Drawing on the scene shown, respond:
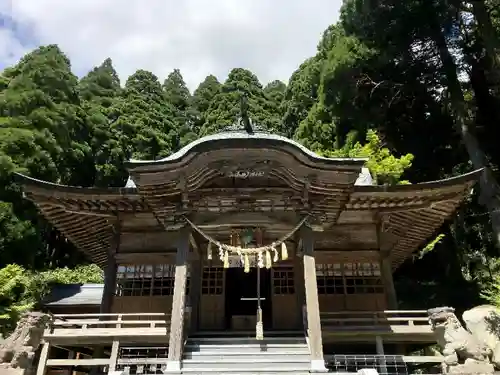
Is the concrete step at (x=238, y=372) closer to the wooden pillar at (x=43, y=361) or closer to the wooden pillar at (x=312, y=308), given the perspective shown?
the wooden pillar at (x=312, y=308)

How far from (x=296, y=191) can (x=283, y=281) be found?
360 cm

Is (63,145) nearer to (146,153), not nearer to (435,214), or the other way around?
(146,153)

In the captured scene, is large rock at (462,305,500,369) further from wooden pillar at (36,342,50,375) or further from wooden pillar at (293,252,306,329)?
wooden pillar at (36,342,50,375)

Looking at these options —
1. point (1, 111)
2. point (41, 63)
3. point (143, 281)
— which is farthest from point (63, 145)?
point (143, 281)

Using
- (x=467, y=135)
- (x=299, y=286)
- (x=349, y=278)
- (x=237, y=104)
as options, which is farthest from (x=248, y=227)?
(x=237, y=104)

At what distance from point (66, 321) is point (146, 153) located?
28921mm

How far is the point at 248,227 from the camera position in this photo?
1076 centimetres

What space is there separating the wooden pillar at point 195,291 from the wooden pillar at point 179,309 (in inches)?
90.8

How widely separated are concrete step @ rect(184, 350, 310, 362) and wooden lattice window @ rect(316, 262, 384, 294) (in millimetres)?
3277

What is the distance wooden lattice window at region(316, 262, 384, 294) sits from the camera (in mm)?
12422

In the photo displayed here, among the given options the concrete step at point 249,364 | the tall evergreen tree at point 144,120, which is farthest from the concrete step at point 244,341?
the tall evergreen tree at point 144,120

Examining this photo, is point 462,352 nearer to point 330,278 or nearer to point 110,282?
point 330,278

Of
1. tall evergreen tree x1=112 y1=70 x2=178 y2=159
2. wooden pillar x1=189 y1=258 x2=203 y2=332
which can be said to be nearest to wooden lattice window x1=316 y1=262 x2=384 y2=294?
wooden pillar x1=189 y1=258 x2=203 y2=332

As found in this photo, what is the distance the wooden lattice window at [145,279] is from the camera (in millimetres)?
12656
